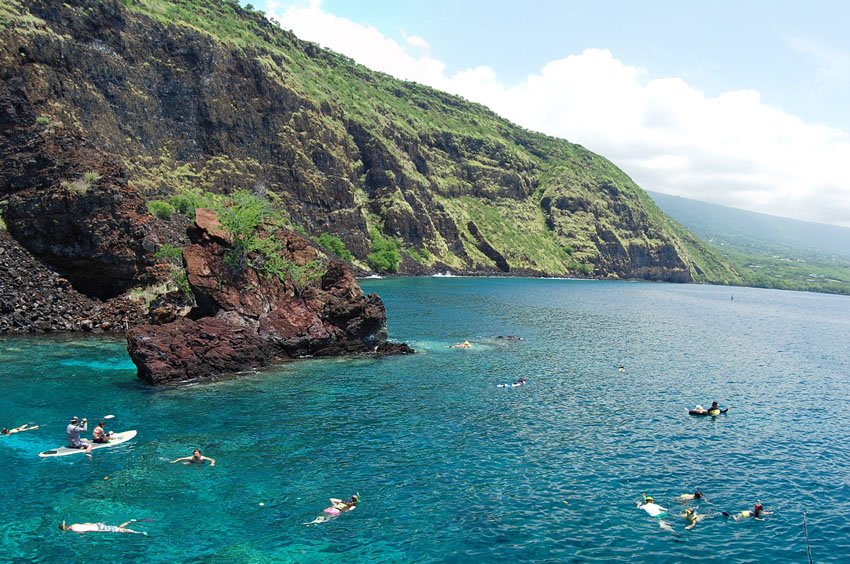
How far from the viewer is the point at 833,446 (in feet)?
139

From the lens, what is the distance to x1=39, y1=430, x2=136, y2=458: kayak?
3291cm

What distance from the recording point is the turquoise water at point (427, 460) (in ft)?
84.1

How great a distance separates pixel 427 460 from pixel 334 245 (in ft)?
472

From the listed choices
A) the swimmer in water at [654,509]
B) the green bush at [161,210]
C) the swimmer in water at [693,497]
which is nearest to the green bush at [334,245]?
the green bush at [161,210]

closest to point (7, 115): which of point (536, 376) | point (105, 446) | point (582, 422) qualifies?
point (105, 446)

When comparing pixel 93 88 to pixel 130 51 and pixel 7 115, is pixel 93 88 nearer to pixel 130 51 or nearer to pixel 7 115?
pixel 130 51

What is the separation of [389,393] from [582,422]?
17373 mm

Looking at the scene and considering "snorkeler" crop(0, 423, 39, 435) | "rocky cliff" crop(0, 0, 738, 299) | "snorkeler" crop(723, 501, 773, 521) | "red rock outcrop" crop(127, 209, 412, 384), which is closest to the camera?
"snorkeler" crop(723, 501, 773, 521)

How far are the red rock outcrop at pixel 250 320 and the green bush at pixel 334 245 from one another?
99.2 metres

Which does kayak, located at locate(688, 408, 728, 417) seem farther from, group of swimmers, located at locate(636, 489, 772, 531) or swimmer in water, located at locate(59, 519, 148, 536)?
swimmer in water, located at locate(59, 519, 148, 536)

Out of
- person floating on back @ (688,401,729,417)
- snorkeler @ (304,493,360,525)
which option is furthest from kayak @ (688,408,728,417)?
snorkeler @ (304,493,360,525)

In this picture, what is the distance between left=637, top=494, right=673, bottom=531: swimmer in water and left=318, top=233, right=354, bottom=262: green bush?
14773 centimetres

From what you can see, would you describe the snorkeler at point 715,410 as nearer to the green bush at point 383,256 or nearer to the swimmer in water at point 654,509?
the swimmer in water at point 654,509

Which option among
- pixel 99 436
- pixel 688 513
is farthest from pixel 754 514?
pixel 99 436
